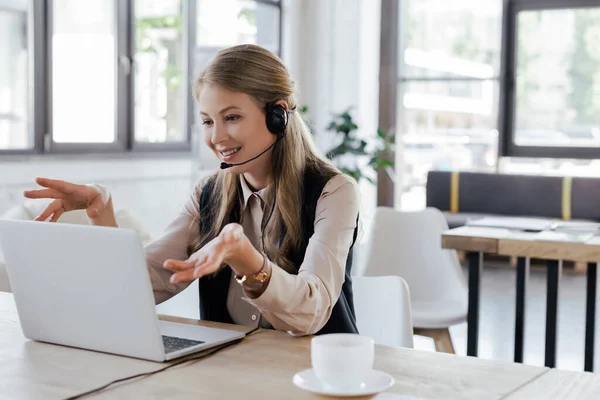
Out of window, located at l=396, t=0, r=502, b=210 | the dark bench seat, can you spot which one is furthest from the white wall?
the dark bench seat

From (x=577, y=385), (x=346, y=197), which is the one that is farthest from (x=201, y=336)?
(x=577, y=385)

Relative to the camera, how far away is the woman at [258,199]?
5.38 ft

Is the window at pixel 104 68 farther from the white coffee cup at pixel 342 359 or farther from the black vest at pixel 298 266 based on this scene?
the white coffee cup at pixel 342 359

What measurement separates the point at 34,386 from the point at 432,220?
7.39 ft

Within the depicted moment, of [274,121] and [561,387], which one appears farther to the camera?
[274,121]

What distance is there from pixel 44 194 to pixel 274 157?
0.50 m

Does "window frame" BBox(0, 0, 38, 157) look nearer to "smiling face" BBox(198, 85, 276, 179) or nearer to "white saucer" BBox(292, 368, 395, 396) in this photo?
"smiling face" BBox(198, 85, 276, 179)

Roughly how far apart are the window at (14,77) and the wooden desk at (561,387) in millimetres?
4101

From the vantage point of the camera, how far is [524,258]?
9.81 ft

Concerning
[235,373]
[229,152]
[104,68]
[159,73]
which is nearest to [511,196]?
[159,73]

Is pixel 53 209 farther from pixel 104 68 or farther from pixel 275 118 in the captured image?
pixel 104 68

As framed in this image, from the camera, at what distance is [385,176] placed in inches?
304

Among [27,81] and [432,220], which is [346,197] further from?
[27,81]

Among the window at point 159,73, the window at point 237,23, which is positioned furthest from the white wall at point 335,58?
the window at point 159,73
